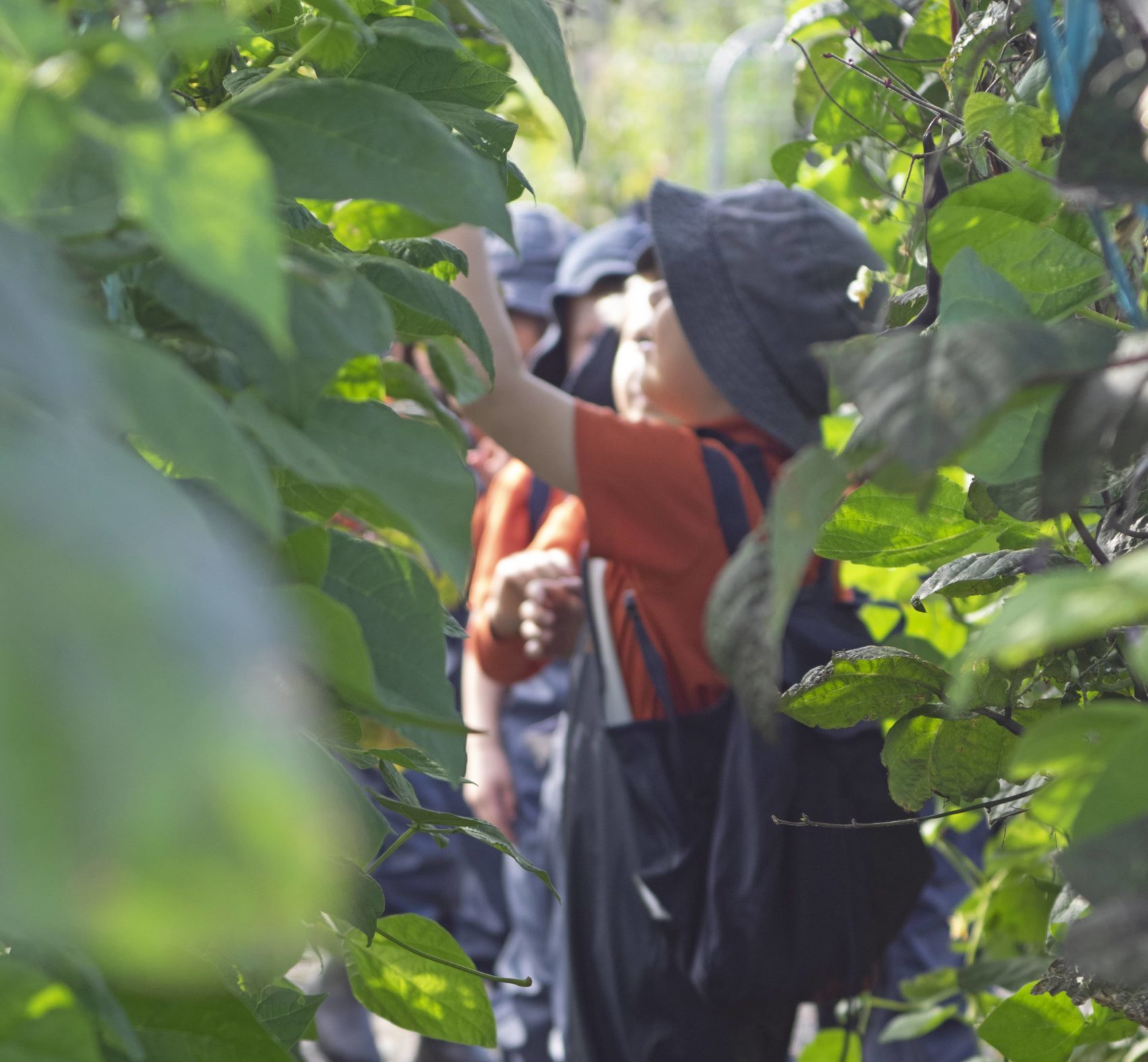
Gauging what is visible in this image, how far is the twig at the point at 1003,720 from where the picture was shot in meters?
0.67

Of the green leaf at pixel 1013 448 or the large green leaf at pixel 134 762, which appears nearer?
the large green leaf at pixel 134 762

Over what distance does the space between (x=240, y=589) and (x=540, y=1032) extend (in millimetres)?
2538

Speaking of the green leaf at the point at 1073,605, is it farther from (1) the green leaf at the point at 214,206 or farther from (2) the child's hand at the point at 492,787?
(2) the child's hand at the point at 492,787

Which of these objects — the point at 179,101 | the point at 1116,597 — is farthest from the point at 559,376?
the point at 1116,597

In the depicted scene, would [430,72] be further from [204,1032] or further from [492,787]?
[492,787]

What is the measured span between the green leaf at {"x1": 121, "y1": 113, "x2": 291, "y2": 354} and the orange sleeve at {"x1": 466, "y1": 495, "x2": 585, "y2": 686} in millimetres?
1832

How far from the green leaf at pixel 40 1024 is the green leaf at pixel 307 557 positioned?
153 mm

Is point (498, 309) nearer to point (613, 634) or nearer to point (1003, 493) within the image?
point (613, 634)

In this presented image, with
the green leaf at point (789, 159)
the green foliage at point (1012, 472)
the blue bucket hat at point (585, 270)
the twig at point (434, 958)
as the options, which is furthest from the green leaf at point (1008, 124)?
the blue bucket hat at point (585, 270)

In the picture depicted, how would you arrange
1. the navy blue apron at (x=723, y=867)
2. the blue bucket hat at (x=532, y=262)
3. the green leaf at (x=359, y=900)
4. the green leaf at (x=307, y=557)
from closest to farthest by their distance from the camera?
the green leaf at (x=307, y=557) → the green leaf at (x=359, y=900) → the navy blue apron at (x=723, y=867) → the blue bucket hat at (x=532, y=262)

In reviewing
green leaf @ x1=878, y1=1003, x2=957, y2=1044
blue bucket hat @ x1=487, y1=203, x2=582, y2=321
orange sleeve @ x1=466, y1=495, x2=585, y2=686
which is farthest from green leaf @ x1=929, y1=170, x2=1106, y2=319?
blue bucket hat @ x1=487, y1=203, x2=582, y2=321

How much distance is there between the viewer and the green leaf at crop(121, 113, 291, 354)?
28cm

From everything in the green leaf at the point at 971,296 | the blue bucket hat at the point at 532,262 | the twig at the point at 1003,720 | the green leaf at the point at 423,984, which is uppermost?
the green leaf at the point at 971,296

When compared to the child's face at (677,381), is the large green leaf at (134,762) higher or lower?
higher
